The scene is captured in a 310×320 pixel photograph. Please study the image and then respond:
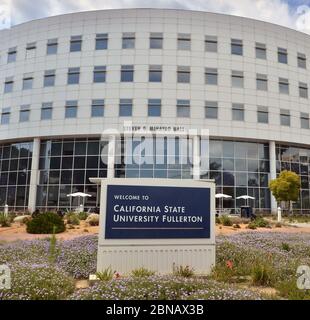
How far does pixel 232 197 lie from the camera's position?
3397cm

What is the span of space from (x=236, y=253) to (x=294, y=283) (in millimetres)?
2670

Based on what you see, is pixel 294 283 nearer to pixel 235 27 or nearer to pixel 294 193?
pixel 294 193

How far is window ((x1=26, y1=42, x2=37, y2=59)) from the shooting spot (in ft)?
120

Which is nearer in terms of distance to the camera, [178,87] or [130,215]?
[130,215]

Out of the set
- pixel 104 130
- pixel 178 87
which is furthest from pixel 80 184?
pixel 178 87

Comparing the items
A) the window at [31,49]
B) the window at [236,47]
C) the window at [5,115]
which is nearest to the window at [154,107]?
the window at [236,47]

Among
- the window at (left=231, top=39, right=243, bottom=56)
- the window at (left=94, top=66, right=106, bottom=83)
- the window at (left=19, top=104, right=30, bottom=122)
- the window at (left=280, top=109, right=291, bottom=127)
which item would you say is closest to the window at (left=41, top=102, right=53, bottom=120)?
the window at (left=19, top=104, right=30, bottom=122)

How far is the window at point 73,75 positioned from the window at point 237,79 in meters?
16.4

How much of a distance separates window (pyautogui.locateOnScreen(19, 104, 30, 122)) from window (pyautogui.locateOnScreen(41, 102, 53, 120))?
6.07 feet

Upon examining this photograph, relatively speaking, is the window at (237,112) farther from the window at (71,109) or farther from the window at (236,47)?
the window at (71,109)

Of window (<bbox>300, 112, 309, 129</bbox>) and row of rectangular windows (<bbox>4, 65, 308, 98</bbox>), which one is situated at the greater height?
row of rectangular windows (<bbox>4, 65, 308, 98</bbox>)

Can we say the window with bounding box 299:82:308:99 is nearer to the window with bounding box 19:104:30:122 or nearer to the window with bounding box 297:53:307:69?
the window with bounding box 297:53:307:69

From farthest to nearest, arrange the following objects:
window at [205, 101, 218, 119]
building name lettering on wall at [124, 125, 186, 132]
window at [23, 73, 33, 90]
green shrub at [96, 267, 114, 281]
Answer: window at [23, 73, 33, 90] < window at [205, 101, 218, 119] < building name lettering on wall at [124, 125, 186, 132] < green shrub at [96, 267, 114, 281]

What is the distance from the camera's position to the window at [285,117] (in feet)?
116
